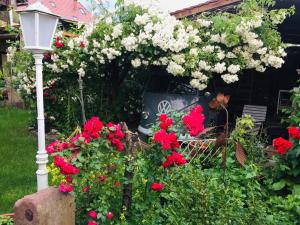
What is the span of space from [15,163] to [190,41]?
374 cm

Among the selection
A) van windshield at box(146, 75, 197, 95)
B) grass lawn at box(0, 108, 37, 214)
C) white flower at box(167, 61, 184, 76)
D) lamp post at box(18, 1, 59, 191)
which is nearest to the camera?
lamp post at box(18, 1, 59, 191)

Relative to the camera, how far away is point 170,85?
647 cm

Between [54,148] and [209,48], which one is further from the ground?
[209,48]

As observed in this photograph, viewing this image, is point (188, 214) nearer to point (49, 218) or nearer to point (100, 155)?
point (100, 155)

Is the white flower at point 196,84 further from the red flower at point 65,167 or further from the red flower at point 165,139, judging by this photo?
the red flower at point 65,167

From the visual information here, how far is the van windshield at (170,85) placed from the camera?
6.31 m

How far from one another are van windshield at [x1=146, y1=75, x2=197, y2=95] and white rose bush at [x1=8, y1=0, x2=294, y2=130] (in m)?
0.34

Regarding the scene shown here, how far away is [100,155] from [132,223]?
647 mm

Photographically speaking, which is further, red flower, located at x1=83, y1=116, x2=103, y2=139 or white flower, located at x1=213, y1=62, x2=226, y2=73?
white flower, located at x1=213, y1=62, x2=226, y2=73

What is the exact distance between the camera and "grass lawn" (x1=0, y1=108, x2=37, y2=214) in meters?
→ 4.34

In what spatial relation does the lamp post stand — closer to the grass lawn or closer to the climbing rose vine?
the grass lawn

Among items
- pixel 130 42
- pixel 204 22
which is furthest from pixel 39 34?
pixel 204 22

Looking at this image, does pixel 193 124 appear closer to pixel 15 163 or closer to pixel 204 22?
pixel 204 22

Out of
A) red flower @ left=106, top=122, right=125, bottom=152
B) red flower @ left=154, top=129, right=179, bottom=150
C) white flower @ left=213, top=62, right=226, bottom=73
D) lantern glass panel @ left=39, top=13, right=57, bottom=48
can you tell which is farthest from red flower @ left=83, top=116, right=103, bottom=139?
white flower @ left=213, top=62, right=226, bottom=73
